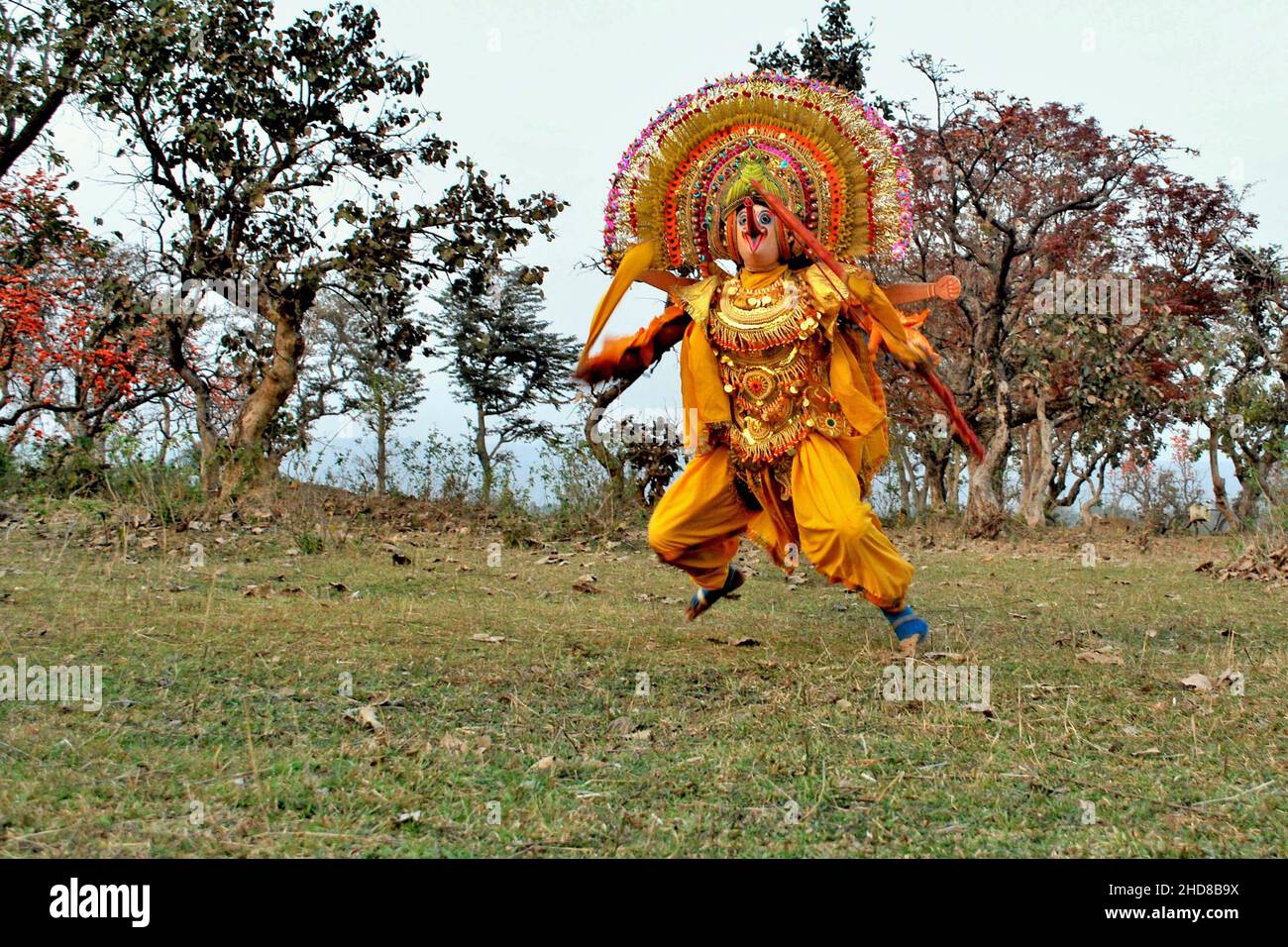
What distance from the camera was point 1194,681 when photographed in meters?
4.36

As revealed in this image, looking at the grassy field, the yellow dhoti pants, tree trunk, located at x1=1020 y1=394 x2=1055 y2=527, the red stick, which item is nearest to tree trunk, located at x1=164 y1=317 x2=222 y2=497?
the grassy field

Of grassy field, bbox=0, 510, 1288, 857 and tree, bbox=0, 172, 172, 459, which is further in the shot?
tree, bbox=0, 172, 172, 459

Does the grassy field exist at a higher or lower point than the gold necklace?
lower

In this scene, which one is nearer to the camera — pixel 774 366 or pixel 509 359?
pixel 774 366

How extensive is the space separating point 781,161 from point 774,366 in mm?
1038

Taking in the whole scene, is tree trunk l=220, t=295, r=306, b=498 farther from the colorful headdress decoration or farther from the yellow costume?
the yellow costume

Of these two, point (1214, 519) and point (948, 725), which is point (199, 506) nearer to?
point (948, 725)

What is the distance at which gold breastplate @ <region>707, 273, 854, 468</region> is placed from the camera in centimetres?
520

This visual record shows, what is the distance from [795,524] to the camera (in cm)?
552

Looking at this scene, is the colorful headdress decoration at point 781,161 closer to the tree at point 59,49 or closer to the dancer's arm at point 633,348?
the dancer's arm at point 633,348

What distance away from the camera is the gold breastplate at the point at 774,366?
17.1ft

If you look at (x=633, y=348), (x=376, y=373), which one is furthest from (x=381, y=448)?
(x=633, y=348)

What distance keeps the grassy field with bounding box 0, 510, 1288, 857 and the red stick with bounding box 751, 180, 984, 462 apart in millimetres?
1067

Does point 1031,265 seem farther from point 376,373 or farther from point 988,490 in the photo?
point 376,373
